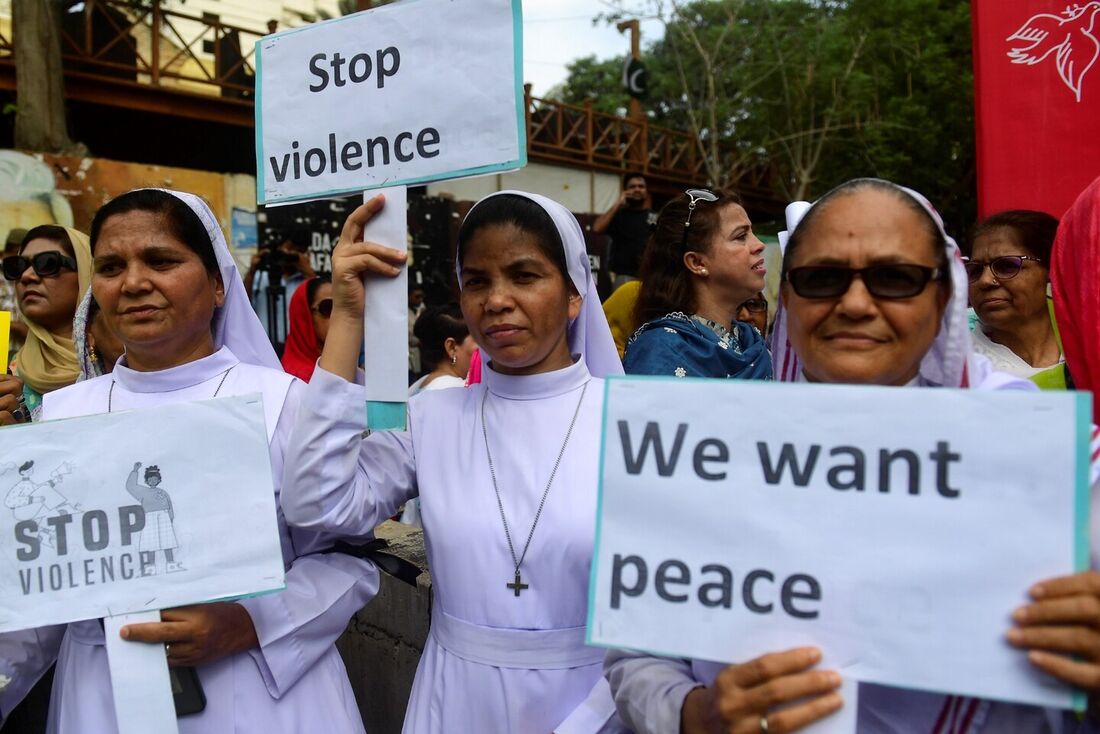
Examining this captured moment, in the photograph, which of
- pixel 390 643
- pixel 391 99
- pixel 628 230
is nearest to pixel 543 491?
pixel 391 99

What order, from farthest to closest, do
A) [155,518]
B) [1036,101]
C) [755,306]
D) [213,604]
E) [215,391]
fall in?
[755,306], [1036,101], [215,391], [213,604], [155,518]

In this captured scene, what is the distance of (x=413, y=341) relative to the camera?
39.4 feet

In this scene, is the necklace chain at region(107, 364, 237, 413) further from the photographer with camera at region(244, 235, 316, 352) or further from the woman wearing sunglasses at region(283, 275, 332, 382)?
the photographer with camera at region(244, 235, 316, 352)

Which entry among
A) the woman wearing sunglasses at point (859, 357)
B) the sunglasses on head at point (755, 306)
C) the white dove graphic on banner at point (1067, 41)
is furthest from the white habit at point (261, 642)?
the sunglasses on head at point (755, 306)

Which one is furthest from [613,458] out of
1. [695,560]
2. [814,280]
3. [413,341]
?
[413,341]

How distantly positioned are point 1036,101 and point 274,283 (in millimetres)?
8881

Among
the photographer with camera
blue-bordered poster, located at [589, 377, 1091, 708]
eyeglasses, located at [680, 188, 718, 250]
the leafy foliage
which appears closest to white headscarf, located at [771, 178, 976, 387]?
blue-bordered poster, located at [589, 377, 1091, 708]

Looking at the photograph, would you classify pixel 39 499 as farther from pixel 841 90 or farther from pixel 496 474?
pixel 841 90

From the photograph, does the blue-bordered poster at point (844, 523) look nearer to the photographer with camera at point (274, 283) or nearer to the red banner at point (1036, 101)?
the red banner at point (1036, 101)

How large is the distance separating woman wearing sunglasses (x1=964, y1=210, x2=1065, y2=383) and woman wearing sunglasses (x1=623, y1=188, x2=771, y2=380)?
863mm

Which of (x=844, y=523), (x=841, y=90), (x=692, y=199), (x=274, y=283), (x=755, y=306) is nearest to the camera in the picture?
(x=844, y=523)

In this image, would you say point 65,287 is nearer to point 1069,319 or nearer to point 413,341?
point 1069,319

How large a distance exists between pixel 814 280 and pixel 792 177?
752 inches

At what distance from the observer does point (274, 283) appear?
35.7 ft
